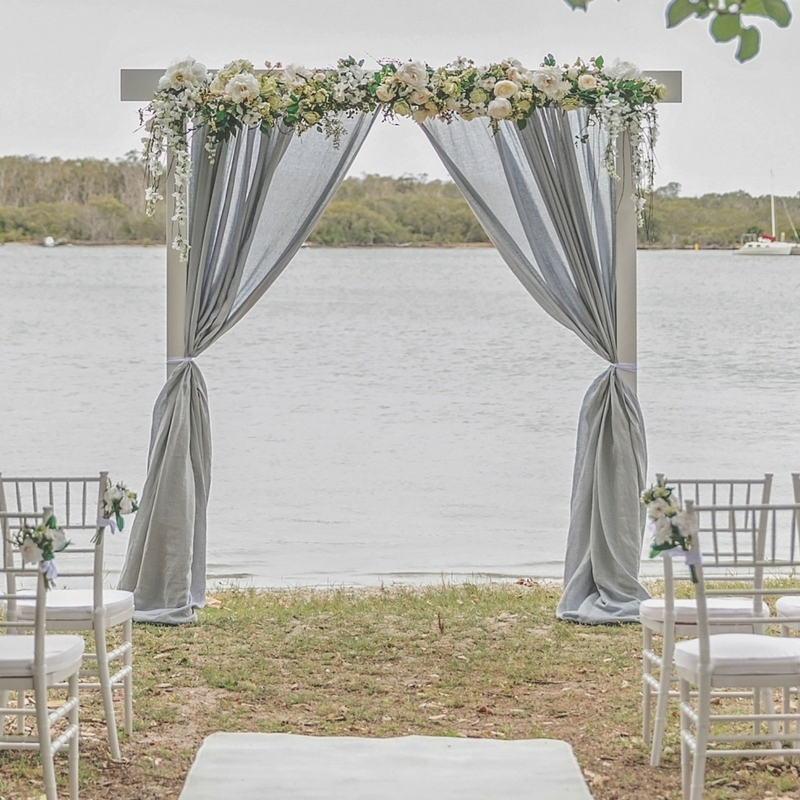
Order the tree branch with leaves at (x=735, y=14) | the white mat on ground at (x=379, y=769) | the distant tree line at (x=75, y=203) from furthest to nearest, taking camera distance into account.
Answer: the distant tree line at (x=75, y=203) < the white mat on ground at (x=379, y=769) < the tree branch with leaves at (x=735, y=14)

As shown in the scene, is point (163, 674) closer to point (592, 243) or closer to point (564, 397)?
point (592, 243)

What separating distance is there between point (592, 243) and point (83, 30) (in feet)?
22.2

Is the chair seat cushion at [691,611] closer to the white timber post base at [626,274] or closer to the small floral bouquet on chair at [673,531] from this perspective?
the small floral bouquet on chair at [673,531]

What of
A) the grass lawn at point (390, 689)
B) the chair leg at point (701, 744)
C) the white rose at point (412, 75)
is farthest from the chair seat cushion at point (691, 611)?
the white rose at point (412, 75)

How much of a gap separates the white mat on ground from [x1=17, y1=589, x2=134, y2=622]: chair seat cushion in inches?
19.1

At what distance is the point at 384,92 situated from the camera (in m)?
4.79

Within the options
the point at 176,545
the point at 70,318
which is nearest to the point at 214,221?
the point at 176,545

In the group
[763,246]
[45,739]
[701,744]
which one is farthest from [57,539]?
[763,246]

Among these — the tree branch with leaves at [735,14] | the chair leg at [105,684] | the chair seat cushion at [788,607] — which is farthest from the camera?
the chair seat cushion at [788,607]

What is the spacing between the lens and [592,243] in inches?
202

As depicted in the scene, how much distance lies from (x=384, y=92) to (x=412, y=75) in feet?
0.44

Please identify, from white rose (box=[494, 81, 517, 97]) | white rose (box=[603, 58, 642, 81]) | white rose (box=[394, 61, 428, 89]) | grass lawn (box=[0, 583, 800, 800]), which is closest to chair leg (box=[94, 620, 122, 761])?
grass lawn (box=[0, 583, 800, 800])

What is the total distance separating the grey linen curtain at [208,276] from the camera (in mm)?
5047

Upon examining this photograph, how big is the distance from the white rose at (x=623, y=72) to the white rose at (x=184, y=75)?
5.50 feet
